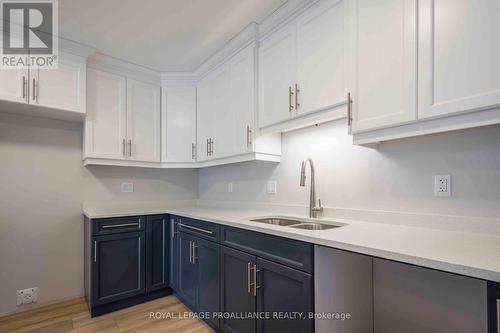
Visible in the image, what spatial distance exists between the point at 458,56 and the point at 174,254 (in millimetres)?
2578

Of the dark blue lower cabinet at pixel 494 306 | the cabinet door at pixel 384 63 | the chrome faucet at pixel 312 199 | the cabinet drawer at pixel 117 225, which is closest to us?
the dark blue lower cabinet at pixel 494 306

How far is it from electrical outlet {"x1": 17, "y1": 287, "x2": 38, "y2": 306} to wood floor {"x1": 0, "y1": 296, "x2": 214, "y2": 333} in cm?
10

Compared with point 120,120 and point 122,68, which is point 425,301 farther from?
point 122,68

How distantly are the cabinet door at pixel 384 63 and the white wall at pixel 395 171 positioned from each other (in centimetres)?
35

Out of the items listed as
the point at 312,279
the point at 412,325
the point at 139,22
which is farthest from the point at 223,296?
the point at 139,22

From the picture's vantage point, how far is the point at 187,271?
94.0 inches

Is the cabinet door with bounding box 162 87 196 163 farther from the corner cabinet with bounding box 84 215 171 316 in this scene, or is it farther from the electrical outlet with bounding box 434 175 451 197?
the electrical outlet with bounding box 434 175 451 197

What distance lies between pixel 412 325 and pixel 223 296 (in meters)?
1.17

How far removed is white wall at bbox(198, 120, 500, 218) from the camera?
1.27m

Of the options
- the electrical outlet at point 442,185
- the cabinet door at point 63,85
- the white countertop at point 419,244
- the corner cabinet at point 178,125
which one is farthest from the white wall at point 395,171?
the cabinet door at point 63,85

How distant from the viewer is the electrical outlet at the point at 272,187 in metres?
2.39

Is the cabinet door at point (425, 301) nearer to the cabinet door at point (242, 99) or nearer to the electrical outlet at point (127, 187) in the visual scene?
the cabinet door at point (242, 99)

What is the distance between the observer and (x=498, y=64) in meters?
0.98

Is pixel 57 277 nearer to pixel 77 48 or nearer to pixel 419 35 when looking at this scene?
pixel 77 48
